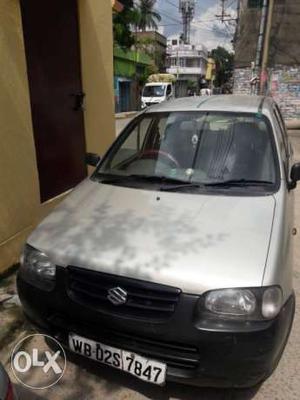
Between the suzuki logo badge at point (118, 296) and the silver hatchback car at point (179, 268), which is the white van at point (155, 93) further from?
the suzuki logo badge at point (118, 296)

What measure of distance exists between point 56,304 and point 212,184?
1360 millimetres

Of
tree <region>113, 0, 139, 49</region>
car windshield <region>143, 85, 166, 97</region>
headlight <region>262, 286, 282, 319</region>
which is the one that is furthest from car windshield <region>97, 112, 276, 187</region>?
tree <region>113, 0, 139, 49</region>

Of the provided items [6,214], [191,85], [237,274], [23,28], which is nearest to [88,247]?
[237,274]

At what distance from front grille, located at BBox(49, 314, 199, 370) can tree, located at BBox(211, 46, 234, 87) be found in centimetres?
6433

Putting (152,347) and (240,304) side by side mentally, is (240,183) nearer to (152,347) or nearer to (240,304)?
(240,304)

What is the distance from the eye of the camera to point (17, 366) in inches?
101

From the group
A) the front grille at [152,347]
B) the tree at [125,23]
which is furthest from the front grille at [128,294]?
the tree at [125,23]

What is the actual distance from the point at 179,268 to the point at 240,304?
0.36 m

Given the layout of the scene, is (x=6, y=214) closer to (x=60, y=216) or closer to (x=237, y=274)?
(x=60, y=216)

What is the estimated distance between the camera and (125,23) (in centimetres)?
2469

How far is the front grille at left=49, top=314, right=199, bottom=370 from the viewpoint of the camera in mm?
1958

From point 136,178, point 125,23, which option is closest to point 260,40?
point 125,23

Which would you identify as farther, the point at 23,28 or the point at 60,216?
the point at 23,28

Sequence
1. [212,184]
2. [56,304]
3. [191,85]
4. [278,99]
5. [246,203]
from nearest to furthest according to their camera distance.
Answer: [56,304] < [246,203] < [212,184] < [278,99] < [191,85]
